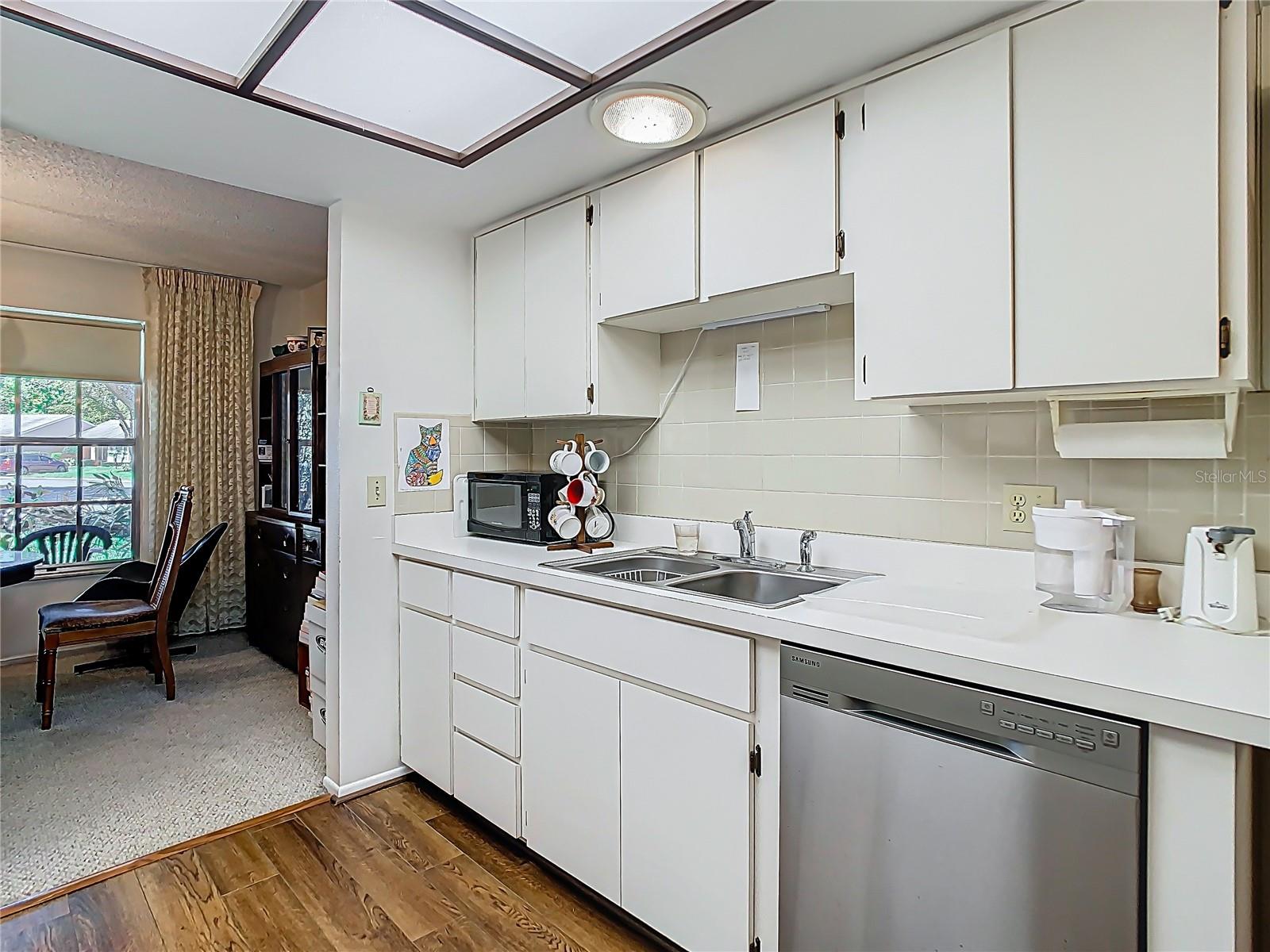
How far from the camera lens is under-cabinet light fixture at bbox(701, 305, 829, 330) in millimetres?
2111

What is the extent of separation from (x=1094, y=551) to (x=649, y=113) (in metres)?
1.49

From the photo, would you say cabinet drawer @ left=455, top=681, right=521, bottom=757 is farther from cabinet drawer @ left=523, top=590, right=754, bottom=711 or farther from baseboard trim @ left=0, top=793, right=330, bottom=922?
baseboard trim @ left=0, top=793, right=330, bottom=922

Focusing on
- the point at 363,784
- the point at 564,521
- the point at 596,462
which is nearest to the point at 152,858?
the point at 363,784

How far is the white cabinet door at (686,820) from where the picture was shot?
5.24ft

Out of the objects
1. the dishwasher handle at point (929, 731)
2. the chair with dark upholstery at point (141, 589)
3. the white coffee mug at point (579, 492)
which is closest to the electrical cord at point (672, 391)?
the white coffee mug at point (579, 492)

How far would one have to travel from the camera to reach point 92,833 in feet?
7.86

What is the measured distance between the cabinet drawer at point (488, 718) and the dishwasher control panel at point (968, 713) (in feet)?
3.44

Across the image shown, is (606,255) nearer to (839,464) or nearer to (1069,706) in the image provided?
(839,464)

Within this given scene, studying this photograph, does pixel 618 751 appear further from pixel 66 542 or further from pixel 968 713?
pixel 66 542

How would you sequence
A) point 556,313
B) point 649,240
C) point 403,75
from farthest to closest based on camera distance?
point 556,313, point 649,240, point 403,75

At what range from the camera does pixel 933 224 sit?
161 cm

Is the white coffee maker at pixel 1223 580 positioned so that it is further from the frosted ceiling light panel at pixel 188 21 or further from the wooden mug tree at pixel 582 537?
the frosted ceiling light panel at pixel 188 21

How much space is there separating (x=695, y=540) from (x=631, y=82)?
4.52 ft

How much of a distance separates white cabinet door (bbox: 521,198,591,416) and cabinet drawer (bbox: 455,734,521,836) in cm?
119
